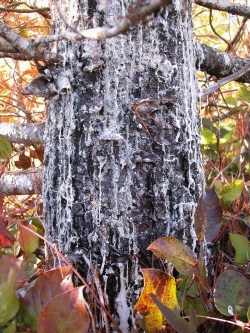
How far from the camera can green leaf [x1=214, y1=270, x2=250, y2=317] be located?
49cm

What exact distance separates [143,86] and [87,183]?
21 centimetres

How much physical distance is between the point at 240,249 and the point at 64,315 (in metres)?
0.41

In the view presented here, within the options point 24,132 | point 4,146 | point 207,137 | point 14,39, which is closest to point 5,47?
point 14,39

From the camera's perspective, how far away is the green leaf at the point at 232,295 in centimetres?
49

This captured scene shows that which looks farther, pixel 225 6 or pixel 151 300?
pixel 225 6

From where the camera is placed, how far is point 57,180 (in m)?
0.69

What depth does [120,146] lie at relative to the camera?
0.65 m

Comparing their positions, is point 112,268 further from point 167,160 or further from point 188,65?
point 188,65

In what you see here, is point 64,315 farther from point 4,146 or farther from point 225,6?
point 225,6

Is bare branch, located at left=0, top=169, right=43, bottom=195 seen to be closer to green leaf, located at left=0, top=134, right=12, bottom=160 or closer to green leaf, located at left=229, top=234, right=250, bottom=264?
green leaf, located at left=0, top=134, right=12, bottom=160

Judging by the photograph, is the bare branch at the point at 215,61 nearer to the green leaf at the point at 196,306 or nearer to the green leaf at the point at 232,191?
the green leaf at the point at 232,191

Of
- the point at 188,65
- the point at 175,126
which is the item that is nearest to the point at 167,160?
the point at 175,126

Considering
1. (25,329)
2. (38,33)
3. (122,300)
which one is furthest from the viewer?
(38,33)

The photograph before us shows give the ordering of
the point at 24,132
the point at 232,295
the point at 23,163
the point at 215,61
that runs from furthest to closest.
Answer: the point at 23,163 → the point at 24,132 → the point at 215,61 → the point at 232,295
